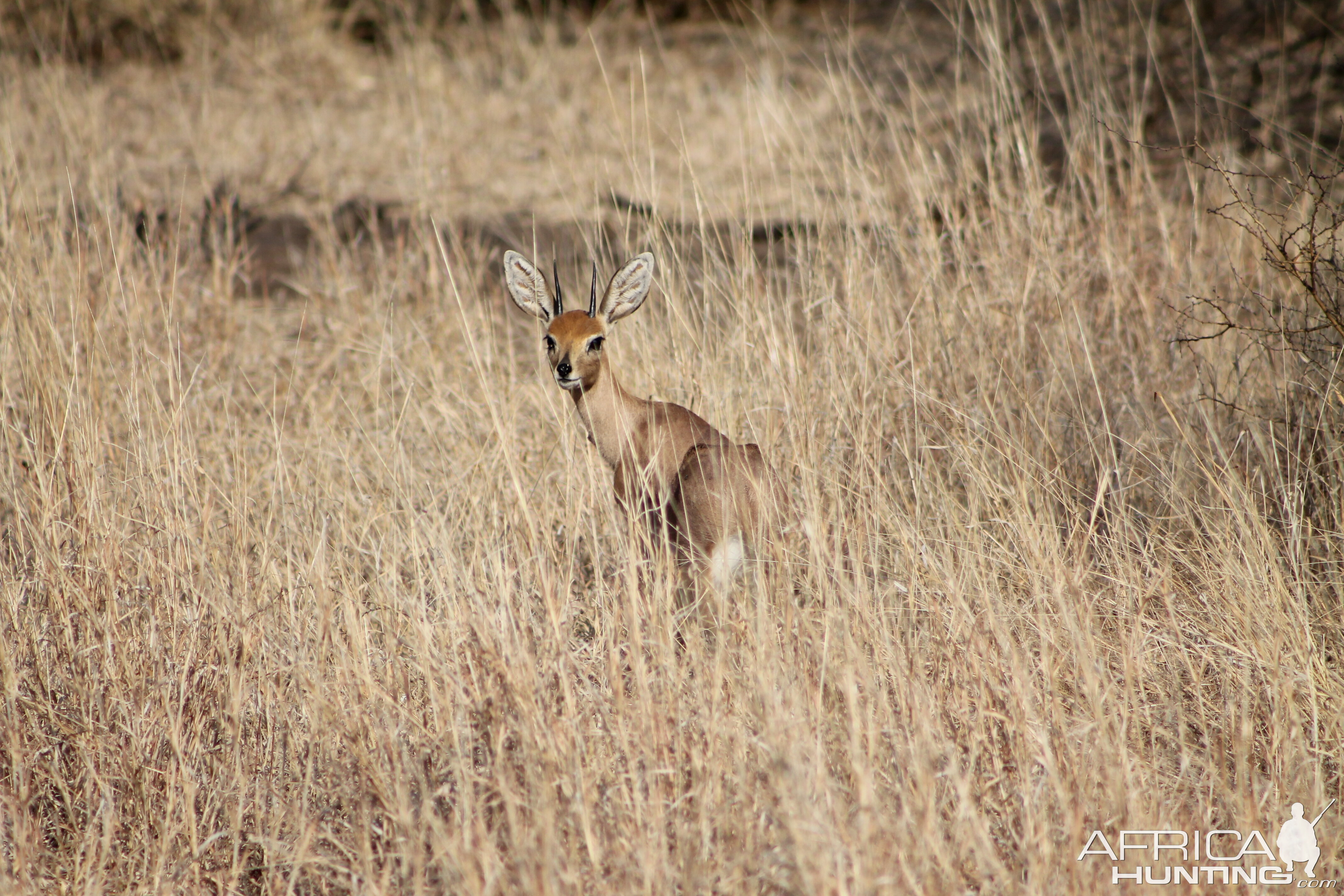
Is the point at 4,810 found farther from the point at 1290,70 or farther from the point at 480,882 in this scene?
the point at 1290,70

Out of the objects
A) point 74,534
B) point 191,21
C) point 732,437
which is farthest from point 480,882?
point 191,21

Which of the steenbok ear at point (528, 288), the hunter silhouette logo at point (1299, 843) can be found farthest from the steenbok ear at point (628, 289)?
the hunter silhouette logo at point (1299, 843)

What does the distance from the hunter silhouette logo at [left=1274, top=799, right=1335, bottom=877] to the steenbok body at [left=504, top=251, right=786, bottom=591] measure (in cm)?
144

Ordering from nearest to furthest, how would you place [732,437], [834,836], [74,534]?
[834,836], [74,534], [732,437]

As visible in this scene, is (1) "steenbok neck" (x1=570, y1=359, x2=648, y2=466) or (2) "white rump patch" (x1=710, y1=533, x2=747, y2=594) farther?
(1) "steenbok neck" (x1=570, y1=359, x2=648, y2=466)

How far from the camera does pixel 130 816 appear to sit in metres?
2.74

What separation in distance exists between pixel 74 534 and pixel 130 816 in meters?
0.94

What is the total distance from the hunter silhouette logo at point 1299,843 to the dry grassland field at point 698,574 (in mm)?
36

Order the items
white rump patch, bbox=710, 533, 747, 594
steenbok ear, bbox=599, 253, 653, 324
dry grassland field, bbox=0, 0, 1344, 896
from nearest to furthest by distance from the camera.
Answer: dry grassland field, bbox=0, 0, 1344, 896 → white rump patch, bbox=710, 533, 747, 594 → steenbok ear, bbox=599, 253, 653, 324

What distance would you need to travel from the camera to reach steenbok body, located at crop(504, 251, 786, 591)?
3432mm

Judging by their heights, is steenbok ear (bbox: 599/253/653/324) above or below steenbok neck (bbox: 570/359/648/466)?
above
